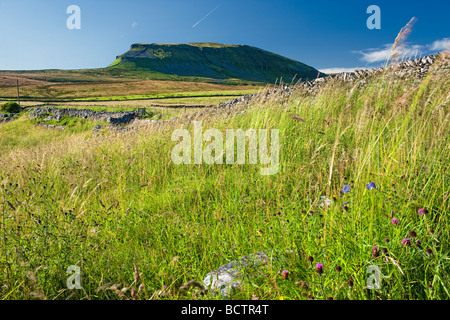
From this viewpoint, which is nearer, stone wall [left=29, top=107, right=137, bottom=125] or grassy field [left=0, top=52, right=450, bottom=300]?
grassy field [left=0, top=52, right=450, bottom=300]

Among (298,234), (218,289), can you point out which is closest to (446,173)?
(298,234)

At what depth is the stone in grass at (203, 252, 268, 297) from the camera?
187 cm

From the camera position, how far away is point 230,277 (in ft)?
6.62

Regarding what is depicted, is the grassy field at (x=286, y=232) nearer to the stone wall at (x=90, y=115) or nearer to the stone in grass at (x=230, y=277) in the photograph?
the stone in grass at (x=230, y=277)

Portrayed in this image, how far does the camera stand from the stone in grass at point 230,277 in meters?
1.87

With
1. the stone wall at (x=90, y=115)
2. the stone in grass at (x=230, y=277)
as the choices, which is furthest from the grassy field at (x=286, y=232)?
the stone wall at (x=90, y=115)

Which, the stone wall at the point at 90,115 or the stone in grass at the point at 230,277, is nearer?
the stone in grass at the point at 230,277

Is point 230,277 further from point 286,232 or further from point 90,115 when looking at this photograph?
point 90,115

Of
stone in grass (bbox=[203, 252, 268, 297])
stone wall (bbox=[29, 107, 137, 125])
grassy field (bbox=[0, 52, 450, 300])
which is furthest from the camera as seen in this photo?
stone wall (bbox=[29, 107, 137, 125])

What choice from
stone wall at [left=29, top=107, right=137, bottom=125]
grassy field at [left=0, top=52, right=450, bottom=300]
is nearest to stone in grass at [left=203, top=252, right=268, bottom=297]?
grassy field at [left=0, top=52, right=450, bottom=300]

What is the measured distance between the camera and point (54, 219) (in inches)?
122

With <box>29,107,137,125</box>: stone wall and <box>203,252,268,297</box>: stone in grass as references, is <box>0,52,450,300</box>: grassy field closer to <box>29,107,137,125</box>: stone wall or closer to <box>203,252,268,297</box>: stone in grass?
<box>203,252,268,297</box>: stone in grass

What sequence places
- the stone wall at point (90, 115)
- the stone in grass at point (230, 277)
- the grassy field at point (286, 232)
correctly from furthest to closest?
the stone wall at point (90, 115) < the stone in grass at point (230, 277) < the grassy field at point (286, 232)
